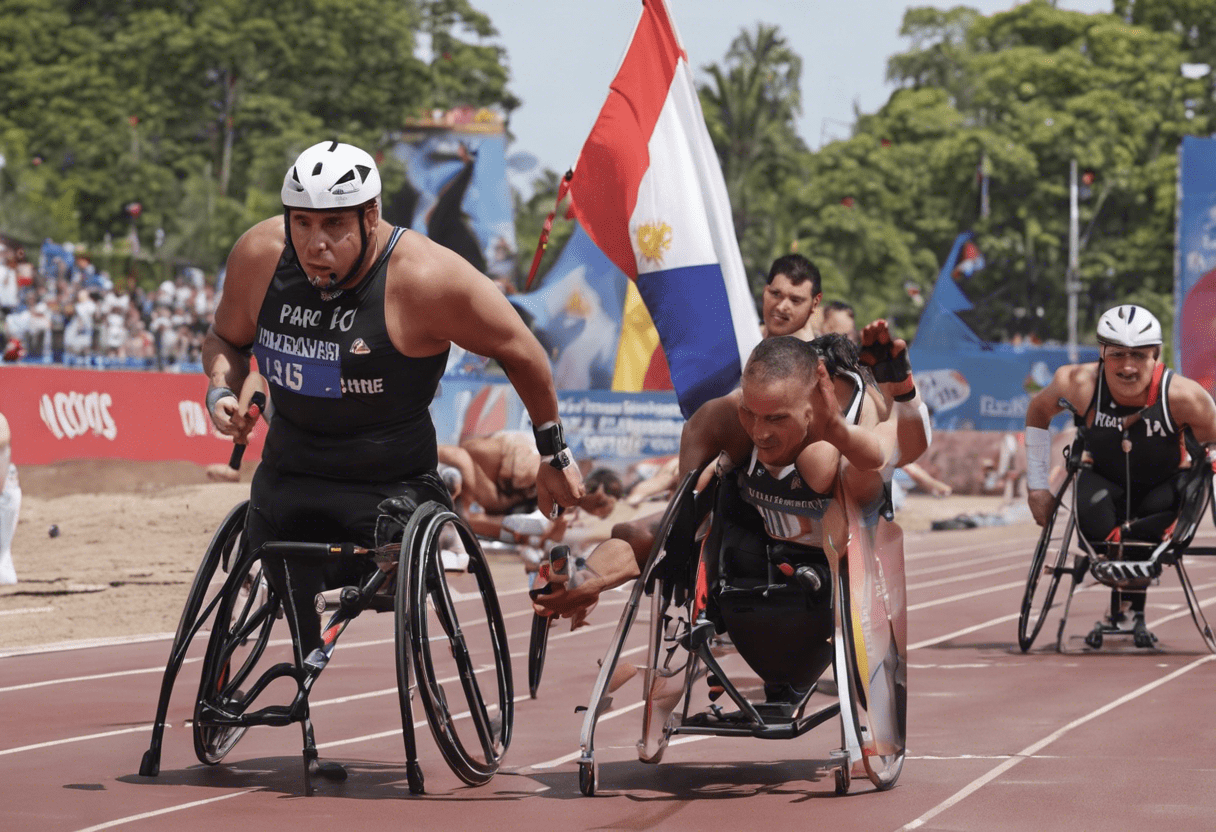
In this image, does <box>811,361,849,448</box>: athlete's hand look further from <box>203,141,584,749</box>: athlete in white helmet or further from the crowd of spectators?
the crowd of spectators

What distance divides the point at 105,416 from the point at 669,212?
615 inches

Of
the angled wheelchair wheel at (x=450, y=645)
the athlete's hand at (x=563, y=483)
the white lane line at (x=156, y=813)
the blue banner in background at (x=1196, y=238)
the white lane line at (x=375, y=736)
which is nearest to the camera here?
the white lane line at (x=156, y=813)

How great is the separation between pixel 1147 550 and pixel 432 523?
617cm

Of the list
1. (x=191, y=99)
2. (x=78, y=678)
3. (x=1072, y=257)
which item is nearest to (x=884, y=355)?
(x=78, y=678)

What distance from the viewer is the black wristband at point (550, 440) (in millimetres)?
6379

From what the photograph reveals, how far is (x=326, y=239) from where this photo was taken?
606 cm

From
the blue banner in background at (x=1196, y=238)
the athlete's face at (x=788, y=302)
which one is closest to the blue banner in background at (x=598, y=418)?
the blue banner in background at (x=1196, y=238)

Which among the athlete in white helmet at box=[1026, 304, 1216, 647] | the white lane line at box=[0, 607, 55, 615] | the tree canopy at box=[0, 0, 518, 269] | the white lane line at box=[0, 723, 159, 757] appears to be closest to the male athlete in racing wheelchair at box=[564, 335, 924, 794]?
the white lane line at box=[0, 723, 159, 757]

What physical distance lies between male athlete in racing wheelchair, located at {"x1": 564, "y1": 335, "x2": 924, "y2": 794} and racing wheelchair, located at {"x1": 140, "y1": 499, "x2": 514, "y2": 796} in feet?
1.73

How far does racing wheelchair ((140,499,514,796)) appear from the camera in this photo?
5.93 meters

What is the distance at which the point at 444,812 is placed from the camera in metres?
5.87

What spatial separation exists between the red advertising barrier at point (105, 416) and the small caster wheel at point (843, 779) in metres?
17.6

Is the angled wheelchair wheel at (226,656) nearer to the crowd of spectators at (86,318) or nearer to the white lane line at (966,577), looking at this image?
the white lane line at (966,577)

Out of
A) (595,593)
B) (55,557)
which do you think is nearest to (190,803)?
(595,593)
